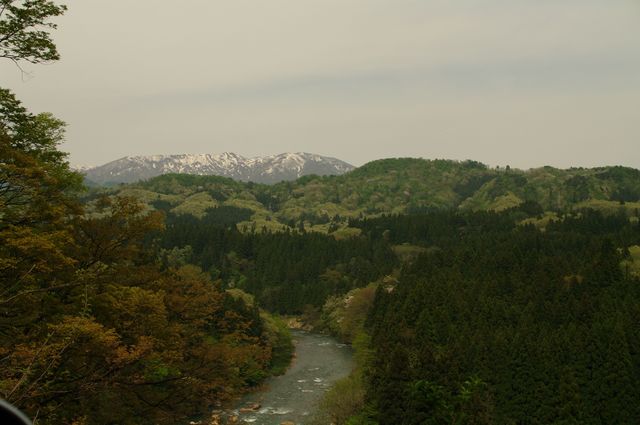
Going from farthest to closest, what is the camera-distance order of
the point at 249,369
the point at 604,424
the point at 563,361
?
1. the point at 249,369
2. the point at 563,361
3. the point at 604,424

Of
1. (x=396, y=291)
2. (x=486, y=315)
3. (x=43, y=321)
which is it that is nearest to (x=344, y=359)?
(x=396, y=291)

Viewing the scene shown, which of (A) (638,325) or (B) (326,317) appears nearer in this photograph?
(A) (638,325)

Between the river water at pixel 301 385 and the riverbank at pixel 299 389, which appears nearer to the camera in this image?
the riverbank at pixel 299 389

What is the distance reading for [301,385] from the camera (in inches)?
2977

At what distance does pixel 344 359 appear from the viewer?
310ft

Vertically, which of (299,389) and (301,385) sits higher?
(299,389)

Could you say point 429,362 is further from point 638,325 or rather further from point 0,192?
point 0,192

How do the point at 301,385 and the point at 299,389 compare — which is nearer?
the point at 299,389

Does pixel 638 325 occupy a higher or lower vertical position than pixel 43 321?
lower

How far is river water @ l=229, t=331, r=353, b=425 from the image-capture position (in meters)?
61.0

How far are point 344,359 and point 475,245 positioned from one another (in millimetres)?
57833

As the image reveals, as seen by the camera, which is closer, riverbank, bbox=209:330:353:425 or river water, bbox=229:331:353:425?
riverbank, bbox=209:330:353:425

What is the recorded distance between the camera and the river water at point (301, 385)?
61.0 m

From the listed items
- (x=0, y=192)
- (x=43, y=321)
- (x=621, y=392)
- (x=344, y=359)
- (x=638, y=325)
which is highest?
(x=0, y=192)
